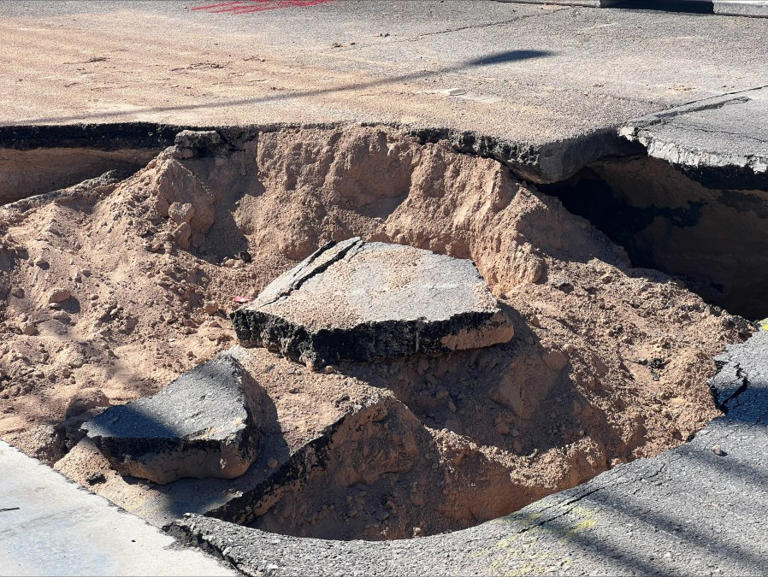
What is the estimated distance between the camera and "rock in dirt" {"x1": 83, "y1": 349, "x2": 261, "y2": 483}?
3.37 m

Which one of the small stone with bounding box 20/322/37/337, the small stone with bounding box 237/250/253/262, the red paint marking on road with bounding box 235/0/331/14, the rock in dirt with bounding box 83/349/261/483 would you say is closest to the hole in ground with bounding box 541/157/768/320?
the small stone with bounding box 237/250/253/262

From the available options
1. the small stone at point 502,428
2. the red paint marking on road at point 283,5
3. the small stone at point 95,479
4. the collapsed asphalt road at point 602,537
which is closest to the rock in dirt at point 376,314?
the small stone at point 502,428

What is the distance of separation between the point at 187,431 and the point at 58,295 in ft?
6.10

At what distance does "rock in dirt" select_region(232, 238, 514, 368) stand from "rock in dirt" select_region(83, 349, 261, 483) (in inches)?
14.2

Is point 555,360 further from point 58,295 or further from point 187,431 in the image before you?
point 58,295

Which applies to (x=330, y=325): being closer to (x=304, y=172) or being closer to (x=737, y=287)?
(x=304, y=172)

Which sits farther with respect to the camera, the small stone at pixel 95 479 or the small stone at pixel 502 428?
the small stone at pixel 502 428

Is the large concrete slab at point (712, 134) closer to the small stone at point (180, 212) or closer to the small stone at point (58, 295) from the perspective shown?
the small stone at point (180, 212)

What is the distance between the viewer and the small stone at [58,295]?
195 inches

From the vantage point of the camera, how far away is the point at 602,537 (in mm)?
2721

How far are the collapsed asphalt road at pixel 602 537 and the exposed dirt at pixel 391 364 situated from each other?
2.13 feet

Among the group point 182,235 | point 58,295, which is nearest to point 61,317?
point 58,295

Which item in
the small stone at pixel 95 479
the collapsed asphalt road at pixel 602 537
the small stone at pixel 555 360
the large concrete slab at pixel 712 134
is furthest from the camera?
the large concrete slab at pixel 712 134

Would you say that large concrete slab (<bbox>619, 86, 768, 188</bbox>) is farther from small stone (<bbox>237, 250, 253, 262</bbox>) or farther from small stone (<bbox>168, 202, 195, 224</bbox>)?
small stone (<bbox>168, 202, 195, 224</bbox>)
